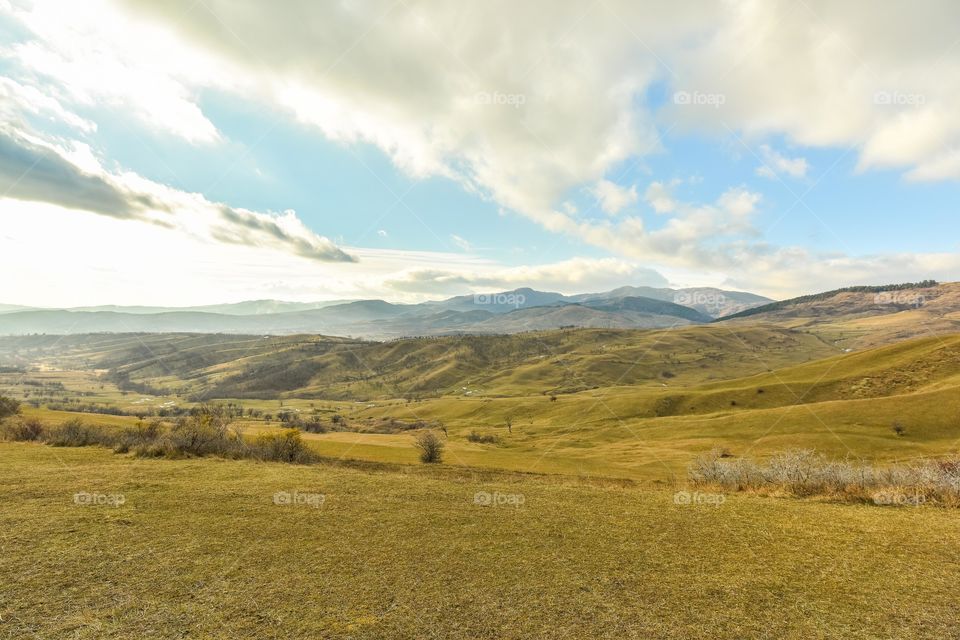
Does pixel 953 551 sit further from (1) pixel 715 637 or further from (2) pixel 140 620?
(2) pixel 140 620

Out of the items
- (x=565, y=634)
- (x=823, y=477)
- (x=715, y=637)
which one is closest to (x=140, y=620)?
(x=565, y=634)

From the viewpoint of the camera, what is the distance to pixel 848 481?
2195 centimetres

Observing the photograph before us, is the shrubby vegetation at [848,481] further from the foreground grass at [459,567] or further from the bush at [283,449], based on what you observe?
the bush at [283,449]

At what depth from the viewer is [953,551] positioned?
12.8m

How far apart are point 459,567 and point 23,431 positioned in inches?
1687

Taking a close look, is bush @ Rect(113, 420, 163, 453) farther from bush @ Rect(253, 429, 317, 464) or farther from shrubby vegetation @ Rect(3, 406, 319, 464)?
bush @ Rect(253, 429, 317, 464)

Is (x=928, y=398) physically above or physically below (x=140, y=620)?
below

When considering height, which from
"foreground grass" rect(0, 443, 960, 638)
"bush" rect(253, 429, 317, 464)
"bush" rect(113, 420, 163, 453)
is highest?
"foreground grass" rect(0, 443, 960, 638)

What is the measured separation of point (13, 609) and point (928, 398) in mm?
96294

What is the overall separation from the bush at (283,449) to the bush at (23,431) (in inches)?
685

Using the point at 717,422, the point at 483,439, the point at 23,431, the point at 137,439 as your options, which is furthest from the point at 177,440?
the point at 717,422

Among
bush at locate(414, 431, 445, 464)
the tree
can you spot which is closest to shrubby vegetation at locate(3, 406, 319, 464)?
the tree

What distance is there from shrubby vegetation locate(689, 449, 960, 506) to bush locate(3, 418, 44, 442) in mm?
50790

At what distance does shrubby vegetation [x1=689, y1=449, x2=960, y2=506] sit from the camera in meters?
19.5
